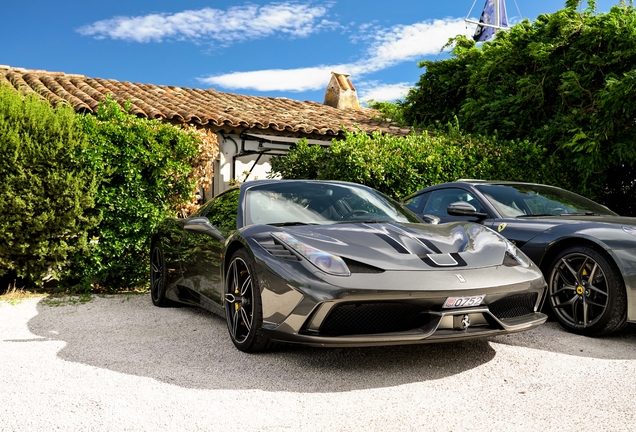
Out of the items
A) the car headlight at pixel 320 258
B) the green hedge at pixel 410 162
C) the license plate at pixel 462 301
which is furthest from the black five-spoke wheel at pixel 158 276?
the license plate at pixel 462 301

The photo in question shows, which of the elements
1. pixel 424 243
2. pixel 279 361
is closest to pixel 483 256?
pixel 424 243

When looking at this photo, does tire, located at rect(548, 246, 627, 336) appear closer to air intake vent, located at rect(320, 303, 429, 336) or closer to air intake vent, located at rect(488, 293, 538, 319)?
air intake vent, located at rect(488, 293, 538, 319)

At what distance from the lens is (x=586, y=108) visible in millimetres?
11469

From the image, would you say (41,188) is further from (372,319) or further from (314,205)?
(372,319)

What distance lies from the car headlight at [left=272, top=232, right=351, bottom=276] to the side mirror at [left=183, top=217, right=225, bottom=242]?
0.98 m

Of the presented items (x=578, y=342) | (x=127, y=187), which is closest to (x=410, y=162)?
(x=127, y=187)

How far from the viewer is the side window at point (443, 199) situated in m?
6.36

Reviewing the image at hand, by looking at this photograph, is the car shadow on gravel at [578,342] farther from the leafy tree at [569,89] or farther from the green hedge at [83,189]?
the leafy tree at [569,89]

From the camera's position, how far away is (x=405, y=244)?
4020 mm

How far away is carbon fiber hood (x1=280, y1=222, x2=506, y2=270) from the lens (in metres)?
3.81

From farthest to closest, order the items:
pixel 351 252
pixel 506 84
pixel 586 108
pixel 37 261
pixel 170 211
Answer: pixel 506 84 → pixel 586 108 → pixel 170 211 → pixel 37 261 → pixel 351 252

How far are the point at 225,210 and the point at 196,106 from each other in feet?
36.6

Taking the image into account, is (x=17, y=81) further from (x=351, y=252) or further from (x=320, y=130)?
(x=351, y=252)

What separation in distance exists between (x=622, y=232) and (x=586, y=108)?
754 centimetres
